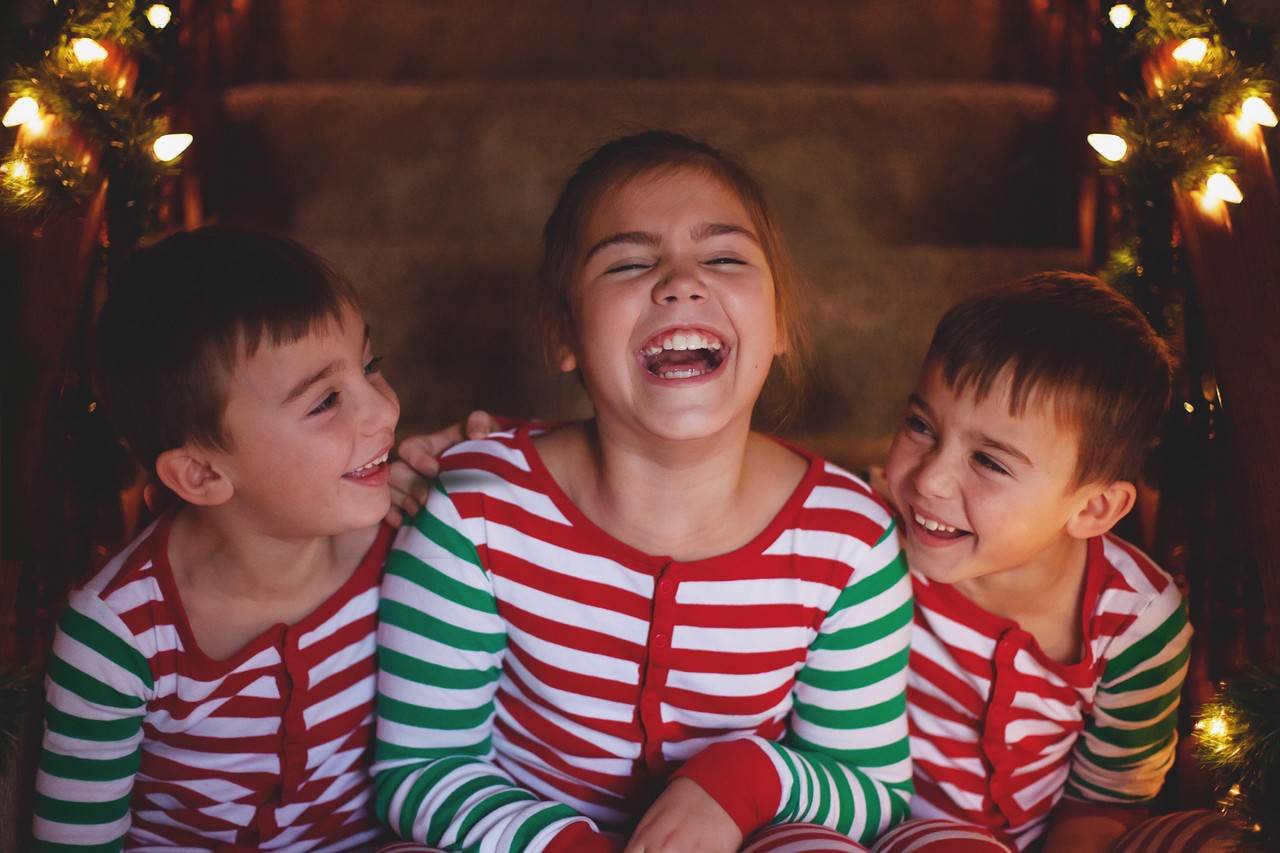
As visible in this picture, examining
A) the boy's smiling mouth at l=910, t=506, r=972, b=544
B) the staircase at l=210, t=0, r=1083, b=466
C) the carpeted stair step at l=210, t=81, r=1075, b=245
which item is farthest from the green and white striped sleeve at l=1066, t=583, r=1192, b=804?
the carpeted stair step at l=210, t=81, r=1075, b=245

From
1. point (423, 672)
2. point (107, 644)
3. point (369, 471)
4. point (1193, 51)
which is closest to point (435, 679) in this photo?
point (423, 672)

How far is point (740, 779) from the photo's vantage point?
3.83 ft

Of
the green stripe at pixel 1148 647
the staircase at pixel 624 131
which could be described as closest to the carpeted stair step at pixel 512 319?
the staircase at pixel 624 131

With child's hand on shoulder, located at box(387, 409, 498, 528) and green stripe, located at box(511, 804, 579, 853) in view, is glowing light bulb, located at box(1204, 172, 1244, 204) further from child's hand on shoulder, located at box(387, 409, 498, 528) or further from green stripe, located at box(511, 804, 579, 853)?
green stripe, located at box(511, 804, 579, 853)

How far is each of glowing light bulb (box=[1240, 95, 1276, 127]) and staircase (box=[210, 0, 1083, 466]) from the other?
0.47 metres

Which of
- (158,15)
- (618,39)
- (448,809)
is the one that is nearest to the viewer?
(448,809)

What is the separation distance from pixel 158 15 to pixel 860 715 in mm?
1387

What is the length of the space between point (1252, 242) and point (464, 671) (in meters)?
1.02

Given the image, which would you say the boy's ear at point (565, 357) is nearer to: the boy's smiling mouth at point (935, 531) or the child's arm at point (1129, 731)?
the boy's smiling mouth at point (935, 531)

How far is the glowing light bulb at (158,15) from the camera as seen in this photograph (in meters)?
1.67

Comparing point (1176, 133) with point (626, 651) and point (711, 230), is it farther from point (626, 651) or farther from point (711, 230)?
point (626, 651)

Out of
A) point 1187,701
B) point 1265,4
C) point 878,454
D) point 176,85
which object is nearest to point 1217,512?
point 1187,701

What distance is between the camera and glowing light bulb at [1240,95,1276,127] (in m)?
1.39

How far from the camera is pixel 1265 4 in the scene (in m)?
1.45
